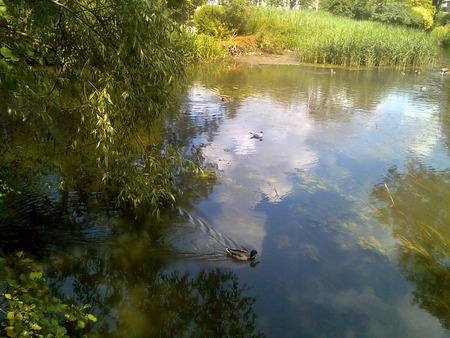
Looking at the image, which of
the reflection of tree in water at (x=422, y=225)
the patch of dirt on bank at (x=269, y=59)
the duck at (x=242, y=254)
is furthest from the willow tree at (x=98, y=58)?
the patch of dirt on bank at (x=269, y=59)

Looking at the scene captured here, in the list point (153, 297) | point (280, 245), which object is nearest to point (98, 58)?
point (153, 297)

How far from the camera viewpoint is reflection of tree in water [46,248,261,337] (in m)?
4.19

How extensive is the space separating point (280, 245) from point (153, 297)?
83.3 inches

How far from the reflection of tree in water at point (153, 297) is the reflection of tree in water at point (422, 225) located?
2.38 meters

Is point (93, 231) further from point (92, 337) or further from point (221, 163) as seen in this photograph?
point (221, 163)

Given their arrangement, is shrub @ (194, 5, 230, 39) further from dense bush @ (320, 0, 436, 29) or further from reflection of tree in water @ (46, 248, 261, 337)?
reflection of tree in water @ (46, 248, 261, 337)

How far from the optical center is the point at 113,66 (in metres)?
4.56

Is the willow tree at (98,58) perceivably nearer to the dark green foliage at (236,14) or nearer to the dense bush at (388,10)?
the dark green foliage at (236,14)

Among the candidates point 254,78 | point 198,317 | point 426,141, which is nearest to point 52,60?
point 198,317

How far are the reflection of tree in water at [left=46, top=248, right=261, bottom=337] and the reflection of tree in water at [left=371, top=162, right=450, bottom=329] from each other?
2.38 meters

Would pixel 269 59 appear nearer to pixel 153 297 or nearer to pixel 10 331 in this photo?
pixel 153 297

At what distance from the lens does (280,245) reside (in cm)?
564

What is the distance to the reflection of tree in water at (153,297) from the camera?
4.19m

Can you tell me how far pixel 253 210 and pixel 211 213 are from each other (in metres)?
0.77
